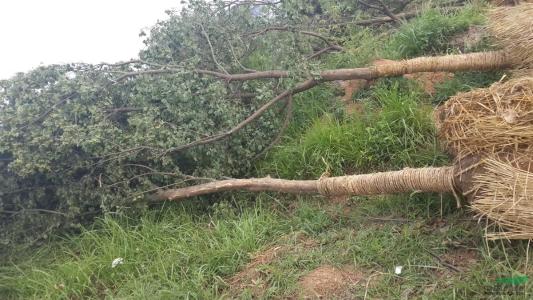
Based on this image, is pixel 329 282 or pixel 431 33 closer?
pixel 329 282

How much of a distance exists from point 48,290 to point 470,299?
114 inches

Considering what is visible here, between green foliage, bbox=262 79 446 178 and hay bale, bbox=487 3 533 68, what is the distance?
725 mm

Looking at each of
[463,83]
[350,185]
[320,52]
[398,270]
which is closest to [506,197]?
[398,270]

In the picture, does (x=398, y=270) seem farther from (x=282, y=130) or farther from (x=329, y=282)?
(x=282, y=130)

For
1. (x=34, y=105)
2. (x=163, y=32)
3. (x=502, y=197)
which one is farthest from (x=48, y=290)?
(x=502, y=197)

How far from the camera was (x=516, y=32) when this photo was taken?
3.43m

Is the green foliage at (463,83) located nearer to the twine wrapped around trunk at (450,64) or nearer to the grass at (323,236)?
the grass at (323,236)

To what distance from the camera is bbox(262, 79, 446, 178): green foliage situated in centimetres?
347

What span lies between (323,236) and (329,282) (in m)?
0.46

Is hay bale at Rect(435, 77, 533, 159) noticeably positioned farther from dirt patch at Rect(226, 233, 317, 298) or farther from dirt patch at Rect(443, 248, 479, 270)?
dirt patch at Rect(226, 233, 317, 298)

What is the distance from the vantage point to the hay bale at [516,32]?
11.0 ft

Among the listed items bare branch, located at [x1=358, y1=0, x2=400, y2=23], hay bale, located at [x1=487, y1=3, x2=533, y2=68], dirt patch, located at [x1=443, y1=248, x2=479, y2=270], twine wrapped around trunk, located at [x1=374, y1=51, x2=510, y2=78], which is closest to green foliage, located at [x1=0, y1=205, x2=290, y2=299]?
dirt patch, located at [x1=443, y1=248, x2=479, y2=270]

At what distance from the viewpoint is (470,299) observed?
2250 millimetres

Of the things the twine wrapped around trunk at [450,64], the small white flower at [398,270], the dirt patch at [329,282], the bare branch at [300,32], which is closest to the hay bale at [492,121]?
the small white flower at [398,270]
